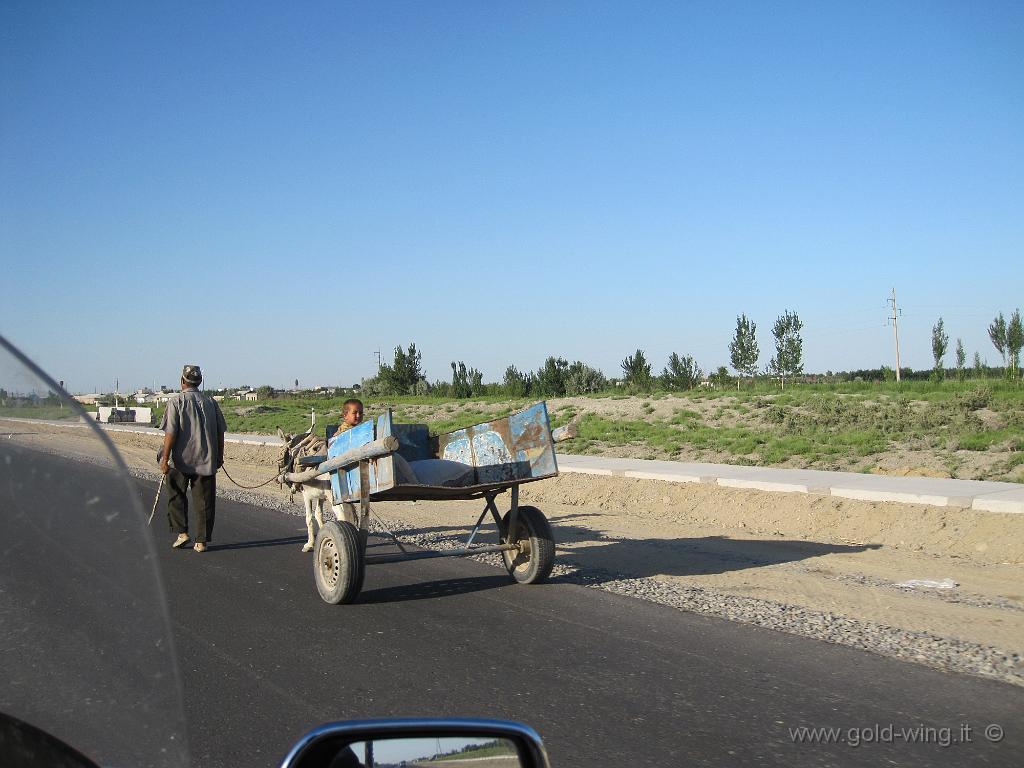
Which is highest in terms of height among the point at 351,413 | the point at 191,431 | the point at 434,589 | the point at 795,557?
the point at 351,413

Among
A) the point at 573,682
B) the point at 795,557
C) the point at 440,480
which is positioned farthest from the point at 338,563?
the point at 795,557

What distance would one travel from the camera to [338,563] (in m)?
8.04

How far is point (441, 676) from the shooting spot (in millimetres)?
5898

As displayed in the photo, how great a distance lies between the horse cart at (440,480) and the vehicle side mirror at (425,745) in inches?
226

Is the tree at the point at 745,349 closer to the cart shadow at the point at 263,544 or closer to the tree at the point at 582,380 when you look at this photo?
the tree at the point at 582,380

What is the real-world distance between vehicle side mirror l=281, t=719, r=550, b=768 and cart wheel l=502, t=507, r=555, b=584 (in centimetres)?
664

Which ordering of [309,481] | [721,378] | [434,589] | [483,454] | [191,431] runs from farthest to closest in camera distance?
1. [721,378]
2. [191,431]
3. [309,481]
4. [483,454]
5. [434,589]

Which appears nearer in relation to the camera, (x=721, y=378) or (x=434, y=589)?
(x=434, y=589)

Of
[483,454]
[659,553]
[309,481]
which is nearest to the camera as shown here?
[483,454]

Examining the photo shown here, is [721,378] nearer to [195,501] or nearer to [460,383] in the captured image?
[460,383]

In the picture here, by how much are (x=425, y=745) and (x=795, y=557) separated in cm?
962

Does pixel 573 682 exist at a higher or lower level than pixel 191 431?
lower

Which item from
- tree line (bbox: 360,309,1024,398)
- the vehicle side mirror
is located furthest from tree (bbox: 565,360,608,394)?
the vehicle side mirror

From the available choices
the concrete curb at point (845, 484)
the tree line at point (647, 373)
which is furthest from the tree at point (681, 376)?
the concrete curb at point (845, 484)
